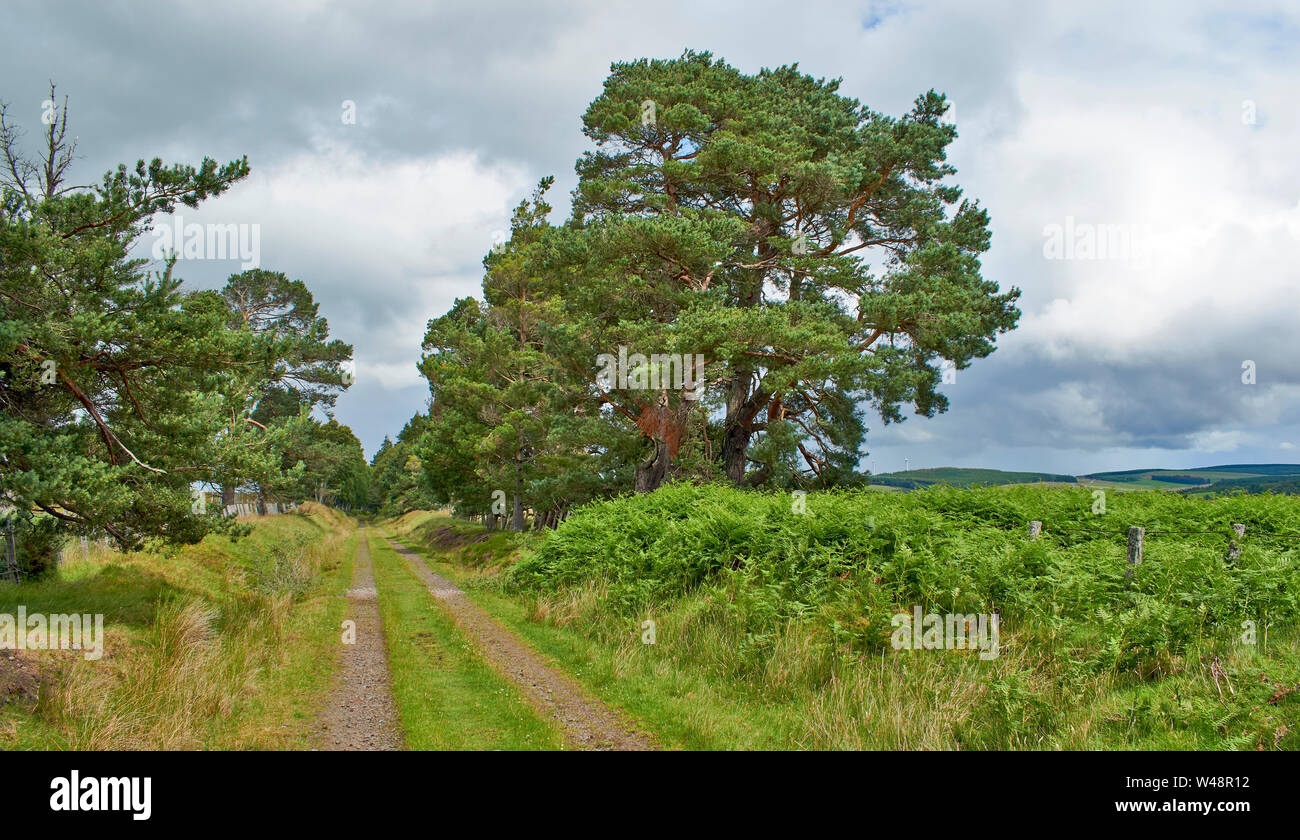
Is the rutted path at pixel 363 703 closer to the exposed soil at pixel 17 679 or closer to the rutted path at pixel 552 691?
the rutted path at pixel 552 691

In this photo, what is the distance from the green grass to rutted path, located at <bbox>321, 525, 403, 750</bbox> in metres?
2.81

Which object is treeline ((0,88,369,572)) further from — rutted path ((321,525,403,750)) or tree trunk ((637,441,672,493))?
tree trunk ((637,441,672,493))

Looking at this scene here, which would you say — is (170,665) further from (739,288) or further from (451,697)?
(739,288)

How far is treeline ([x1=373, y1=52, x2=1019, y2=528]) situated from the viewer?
21.5 metres

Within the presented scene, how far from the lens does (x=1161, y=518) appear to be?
51.7 ft

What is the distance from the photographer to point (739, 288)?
26969 mm

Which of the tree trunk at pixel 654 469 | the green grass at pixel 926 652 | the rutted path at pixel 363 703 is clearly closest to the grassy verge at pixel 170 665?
the rutted path at pixel 363 703

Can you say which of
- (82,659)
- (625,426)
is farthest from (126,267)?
(625,426)

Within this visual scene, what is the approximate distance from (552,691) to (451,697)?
4.57ft

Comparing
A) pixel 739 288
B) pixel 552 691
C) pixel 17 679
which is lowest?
pixel 552 691

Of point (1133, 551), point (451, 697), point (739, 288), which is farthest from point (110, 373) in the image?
point (739, 288)

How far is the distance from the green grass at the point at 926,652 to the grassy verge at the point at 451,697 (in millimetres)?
1321

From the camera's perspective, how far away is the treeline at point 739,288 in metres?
21.5

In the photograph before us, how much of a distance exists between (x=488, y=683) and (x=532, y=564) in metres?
8.88
